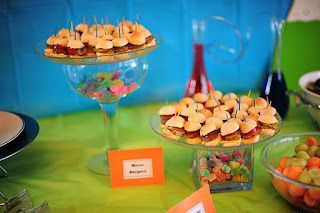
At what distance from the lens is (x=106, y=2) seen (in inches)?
57.5

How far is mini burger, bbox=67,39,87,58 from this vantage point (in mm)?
1058

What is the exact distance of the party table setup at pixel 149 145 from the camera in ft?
3.15

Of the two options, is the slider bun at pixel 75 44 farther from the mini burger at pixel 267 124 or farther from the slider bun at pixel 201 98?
the mini burger at pixel 267 124

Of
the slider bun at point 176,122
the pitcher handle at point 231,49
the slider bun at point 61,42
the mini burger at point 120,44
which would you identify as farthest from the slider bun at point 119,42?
the pitcher handle at point 231,49

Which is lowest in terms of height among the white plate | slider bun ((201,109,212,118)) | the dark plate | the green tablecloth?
the green tablecloth

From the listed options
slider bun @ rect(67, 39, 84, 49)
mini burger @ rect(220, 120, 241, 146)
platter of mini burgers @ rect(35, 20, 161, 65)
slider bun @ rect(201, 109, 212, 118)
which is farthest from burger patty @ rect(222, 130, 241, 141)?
slider bun @ rect(67, 39, 84, 49)

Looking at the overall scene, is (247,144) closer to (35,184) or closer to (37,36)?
(35,184)

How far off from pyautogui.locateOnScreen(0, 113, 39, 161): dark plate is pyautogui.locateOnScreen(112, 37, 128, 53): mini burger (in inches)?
11.5

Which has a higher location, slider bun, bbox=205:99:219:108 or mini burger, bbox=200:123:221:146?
slider bun, bbox=205:99:219:108

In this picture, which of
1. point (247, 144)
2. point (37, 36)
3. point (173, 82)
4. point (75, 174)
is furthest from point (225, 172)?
point (37, 36)

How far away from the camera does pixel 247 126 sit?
951 millimetres

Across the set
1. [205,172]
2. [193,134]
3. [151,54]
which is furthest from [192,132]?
[151,54]

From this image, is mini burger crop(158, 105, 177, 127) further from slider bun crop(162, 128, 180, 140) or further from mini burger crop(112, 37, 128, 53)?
mini burger crop(112, 37, 128, 53)

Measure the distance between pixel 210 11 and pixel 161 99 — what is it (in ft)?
1.17
